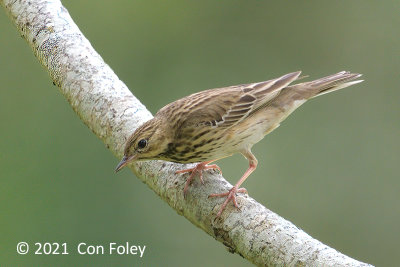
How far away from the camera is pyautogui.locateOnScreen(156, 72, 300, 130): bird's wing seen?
5766 mm

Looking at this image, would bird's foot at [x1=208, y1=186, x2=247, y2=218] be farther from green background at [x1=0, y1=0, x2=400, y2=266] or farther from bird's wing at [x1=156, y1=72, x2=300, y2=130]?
green background at [x1=0, y1=0, x2=400, y2=266]

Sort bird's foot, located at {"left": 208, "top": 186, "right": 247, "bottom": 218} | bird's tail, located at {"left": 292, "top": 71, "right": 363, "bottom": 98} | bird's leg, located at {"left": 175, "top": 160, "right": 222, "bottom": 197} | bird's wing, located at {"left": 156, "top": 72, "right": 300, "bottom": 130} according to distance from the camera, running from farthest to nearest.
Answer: bird's tail, located at {"left": 292, "top": 71, "right": 363, "bottom": 98}
bird's wing, located at {"left": 156, "top": 72, "right": 300, "bottom": 130}
bird's leg, located at {"left": 175, "top": 160, "right": 222, "bottom": 197}
bird's foot, located at {"left": 208, "top": 186, "right": 247, "bottom": 218}

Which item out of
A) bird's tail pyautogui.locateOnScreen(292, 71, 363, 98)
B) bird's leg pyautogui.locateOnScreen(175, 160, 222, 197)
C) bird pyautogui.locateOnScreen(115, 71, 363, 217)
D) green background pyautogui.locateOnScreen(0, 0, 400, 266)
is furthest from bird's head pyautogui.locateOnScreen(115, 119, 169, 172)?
green background pyautogui.locateOnScreen(0, 0, 400, 266)

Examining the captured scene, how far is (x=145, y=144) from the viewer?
17.8 feet

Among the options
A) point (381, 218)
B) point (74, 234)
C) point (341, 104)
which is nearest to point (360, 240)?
point (381, 218)

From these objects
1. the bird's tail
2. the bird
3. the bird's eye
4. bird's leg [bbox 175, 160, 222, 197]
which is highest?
the bird's tail

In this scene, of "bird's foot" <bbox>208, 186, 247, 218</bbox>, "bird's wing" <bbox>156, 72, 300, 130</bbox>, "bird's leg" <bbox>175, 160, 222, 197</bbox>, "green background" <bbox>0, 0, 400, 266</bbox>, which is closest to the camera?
"bird's foot" <bbox>208, 186, 247, 218</bbox>

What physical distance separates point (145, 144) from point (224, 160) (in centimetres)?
459

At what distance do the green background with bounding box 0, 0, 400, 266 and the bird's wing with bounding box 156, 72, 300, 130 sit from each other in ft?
8.37

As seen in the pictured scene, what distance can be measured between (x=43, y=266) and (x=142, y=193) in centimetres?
180

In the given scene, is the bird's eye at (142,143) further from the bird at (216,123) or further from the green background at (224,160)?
the green background at (224,160)

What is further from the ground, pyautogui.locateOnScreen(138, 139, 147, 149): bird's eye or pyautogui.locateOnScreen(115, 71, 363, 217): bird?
pyautogui.locateOnScreen(115, 71, 363, 217): bird

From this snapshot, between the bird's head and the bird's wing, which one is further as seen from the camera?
the bird's wing

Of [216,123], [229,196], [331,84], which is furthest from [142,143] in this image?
[331,84]
